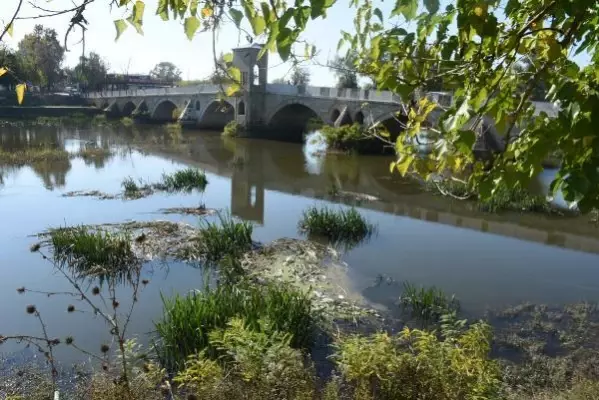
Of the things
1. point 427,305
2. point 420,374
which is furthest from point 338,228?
point 420,374

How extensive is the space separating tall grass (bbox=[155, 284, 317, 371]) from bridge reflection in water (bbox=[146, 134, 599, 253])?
7.37 m

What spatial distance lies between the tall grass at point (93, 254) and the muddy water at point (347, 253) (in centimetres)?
37

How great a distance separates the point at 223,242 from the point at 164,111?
49.1 metres

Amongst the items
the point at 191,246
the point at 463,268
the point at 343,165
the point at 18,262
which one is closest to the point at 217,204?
the point at 191,246

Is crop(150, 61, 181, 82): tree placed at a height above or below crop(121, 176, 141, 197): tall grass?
above

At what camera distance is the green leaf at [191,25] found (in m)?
1.85

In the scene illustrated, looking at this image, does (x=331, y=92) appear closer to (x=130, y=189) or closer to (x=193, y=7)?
(x=130, y=189)

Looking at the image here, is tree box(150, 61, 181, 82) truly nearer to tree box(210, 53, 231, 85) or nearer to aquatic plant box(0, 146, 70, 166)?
aquatic plant box(0, 146, 70, 166)

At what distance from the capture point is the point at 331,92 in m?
32.5

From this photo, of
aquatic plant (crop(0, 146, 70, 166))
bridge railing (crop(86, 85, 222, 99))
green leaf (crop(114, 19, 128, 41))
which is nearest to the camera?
green leaf (crop(114, 19, 128, 41))

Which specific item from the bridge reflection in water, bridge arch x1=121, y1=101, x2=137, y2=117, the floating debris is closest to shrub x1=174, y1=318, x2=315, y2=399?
the bridge reflection in water

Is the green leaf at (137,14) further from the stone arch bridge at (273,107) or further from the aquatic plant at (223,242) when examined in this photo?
the stone arch bridge at (273,107)

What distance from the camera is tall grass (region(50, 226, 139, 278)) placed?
28.9ft

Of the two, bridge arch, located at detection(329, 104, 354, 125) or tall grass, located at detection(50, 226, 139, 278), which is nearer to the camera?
tall grass, located at detection(50, 226, 139, 278)
